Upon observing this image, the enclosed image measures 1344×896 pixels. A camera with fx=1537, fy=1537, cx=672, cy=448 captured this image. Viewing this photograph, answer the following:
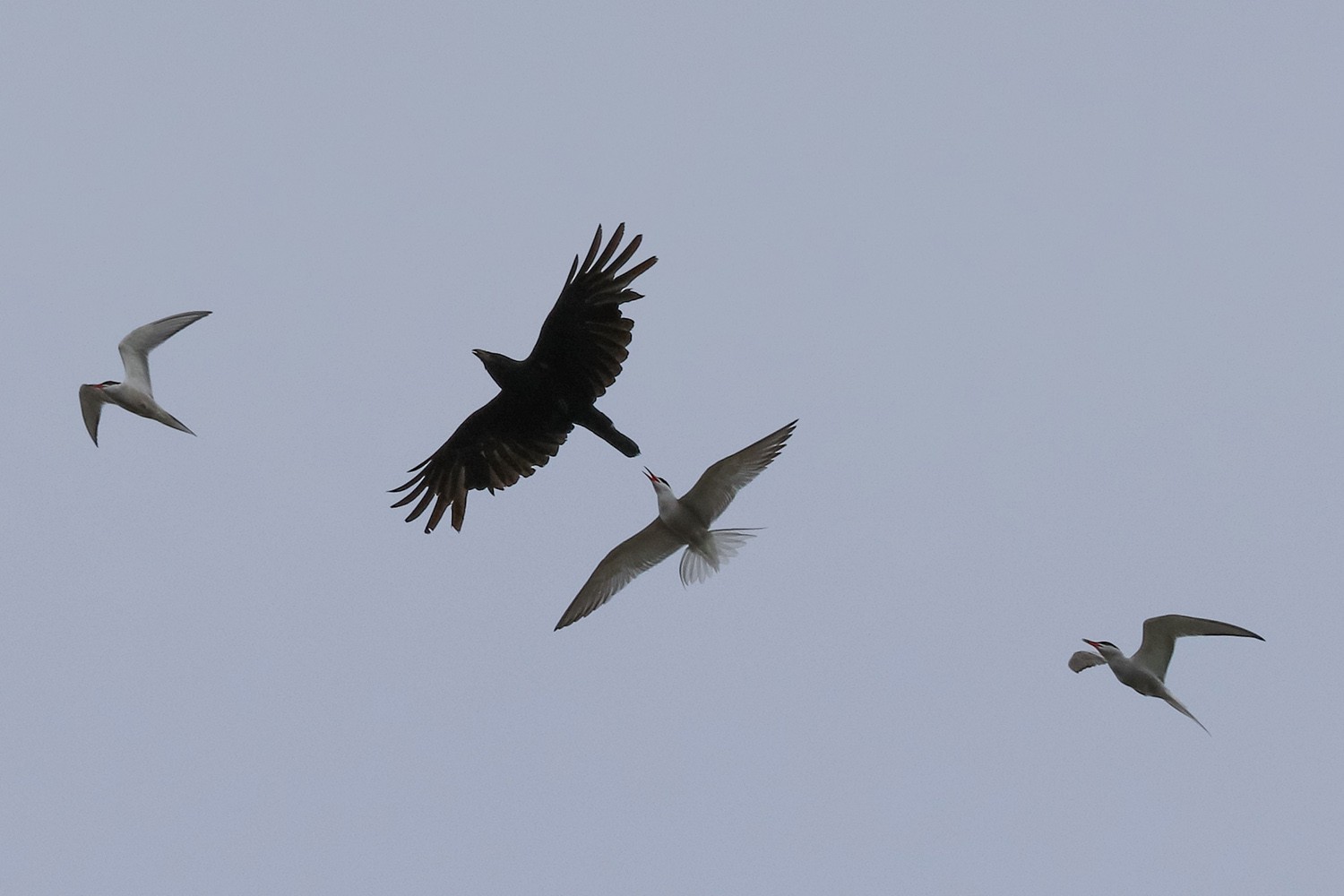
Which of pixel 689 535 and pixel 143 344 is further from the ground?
pixel 143 344

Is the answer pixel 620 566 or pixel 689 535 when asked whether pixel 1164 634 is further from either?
pixel 620 566

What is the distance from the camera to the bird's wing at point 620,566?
14062 millimetres

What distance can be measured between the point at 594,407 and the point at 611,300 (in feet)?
3.78

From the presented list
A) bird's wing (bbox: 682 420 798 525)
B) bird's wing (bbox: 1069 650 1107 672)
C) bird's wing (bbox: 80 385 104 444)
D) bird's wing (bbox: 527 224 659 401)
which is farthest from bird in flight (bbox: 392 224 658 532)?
bird's wing (bbox: 1069 650 1107 672)

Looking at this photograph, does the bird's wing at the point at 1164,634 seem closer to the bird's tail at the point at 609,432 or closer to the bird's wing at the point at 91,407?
the bird's tail at the point at 609,432

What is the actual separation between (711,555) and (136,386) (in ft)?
18.3

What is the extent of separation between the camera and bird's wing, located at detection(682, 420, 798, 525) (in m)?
13.3

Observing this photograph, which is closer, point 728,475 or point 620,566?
point 728,475

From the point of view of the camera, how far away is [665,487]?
13.8 m

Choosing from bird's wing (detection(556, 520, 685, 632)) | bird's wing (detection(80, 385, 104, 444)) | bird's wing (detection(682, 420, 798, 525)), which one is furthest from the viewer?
bird's wing (detection(80, 385, 104, 444))

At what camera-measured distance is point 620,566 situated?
14219 millimetres

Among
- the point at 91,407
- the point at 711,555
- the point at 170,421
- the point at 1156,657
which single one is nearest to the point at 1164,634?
the point at 1156,657

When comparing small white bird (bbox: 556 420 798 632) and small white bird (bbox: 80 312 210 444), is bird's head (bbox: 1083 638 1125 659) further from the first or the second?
small white bird (bbox: 80 312 210 444)

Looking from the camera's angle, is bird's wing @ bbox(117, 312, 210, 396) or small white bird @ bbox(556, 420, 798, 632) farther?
bird's wing @ bbox(117, 312, 210, 396)
